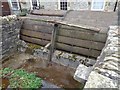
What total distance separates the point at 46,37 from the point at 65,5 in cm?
702

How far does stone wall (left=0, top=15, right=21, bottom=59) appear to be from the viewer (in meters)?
4.84

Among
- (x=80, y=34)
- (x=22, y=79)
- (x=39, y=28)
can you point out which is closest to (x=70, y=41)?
(x=80, y=34)

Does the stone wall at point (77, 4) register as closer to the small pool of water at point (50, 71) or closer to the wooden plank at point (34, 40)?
the wooden plank at point (34, 40)

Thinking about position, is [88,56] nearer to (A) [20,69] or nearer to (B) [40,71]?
(B) [40,71]

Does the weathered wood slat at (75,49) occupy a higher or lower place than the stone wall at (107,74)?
lower

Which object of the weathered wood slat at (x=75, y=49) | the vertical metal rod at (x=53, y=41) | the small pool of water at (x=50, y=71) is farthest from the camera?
the vertical metal rod at (x=53, y=41)

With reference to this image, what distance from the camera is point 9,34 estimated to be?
202 inches

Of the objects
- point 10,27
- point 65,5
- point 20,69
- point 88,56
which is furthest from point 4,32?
point 65,5

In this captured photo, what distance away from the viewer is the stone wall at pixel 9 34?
484 cm

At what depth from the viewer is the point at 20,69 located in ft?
15.2

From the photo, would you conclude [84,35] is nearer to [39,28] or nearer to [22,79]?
[39,28]

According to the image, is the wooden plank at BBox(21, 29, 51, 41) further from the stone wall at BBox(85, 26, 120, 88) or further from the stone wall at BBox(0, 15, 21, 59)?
the stone wall at BBox(85, 26, 120, 88)

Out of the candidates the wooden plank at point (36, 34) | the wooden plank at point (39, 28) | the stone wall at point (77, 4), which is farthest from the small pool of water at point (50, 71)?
the stone wall at point (77, 4)

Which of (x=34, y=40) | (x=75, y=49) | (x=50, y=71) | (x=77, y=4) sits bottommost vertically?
(x=50, y=71)
